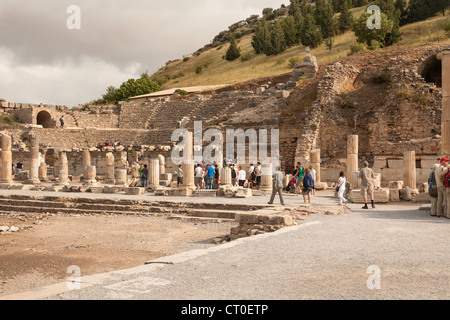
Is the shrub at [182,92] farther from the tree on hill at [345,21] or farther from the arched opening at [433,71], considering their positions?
the tree on hill at [345,21]

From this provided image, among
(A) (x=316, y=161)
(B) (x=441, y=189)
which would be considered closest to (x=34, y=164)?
(A) (x=316, y=161)

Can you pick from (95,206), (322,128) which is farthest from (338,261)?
(322,128)

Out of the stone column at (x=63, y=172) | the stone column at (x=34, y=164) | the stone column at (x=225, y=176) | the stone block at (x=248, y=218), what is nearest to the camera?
the stone block at (x=248, y=218)

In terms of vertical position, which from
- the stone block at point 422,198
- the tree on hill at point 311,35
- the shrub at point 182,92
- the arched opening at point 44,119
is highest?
the tree on hill at point 311,35

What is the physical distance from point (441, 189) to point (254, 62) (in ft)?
Answer: 181

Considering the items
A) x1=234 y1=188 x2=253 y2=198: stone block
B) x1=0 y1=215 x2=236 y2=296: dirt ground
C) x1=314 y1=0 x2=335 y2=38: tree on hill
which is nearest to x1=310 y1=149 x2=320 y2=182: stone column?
x1=234 y1=188 x2=253 y2=198: stone block

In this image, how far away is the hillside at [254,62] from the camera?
47.0 metres

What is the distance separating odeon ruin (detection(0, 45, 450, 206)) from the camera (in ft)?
72.6

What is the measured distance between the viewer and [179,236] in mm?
12477

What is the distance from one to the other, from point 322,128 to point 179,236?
1830 centimetres

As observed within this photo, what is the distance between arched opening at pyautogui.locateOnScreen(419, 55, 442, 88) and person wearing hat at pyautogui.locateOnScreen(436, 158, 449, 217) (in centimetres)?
2105

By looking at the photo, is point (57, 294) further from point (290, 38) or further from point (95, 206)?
point (290, 38)

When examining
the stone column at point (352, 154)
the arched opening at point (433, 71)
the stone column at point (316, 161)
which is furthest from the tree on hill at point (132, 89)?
the stone column at point (352, 154)

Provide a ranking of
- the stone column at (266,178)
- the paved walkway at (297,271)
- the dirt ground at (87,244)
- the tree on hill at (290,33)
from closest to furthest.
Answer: the paved walkway at (297,271)
the dirt ground at (87,244)
the stone column at (266,178)
the tree on hill at (290,33)
